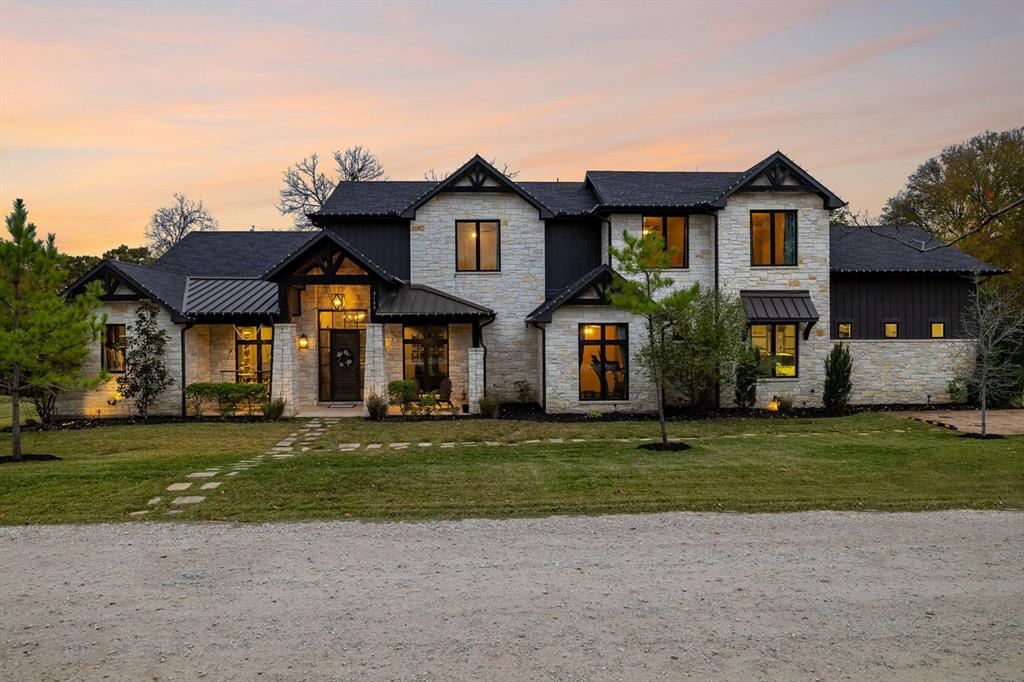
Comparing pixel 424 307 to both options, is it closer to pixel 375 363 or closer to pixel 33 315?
pixel 375 363

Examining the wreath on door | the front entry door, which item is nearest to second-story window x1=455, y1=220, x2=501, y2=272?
the front entry door

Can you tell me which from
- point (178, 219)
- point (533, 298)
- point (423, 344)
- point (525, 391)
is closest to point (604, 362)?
point (525, 391)

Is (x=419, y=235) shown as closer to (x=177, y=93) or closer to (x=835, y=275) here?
(x=177, y=93)

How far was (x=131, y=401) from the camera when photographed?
746 inches

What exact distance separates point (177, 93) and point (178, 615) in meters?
18.4

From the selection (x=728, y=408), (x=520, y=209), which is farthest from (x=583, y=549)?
(x=520, y=209)

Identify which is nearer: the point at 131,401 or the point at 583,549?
the point at 583,549

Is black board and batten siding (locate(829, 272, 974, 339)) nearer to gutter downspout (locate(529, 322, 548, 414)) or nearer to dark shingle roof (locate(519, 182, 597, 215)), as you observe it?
dark shingle roof (locate(519, 182, 597, 215))

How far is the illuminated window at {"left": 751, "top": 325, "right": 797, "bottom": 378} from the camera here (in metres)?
19.6

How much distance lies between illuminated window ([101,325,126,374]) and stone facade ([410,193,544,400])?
9652 millimetres

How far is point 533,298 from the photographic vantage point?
2061 cm

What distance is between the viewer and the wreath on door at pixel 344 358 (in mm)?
20656

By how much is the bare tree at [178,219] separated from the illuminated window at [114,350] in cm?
3901

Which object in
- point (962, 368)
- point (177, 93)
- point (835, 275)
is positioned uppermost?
point (177, 93)
